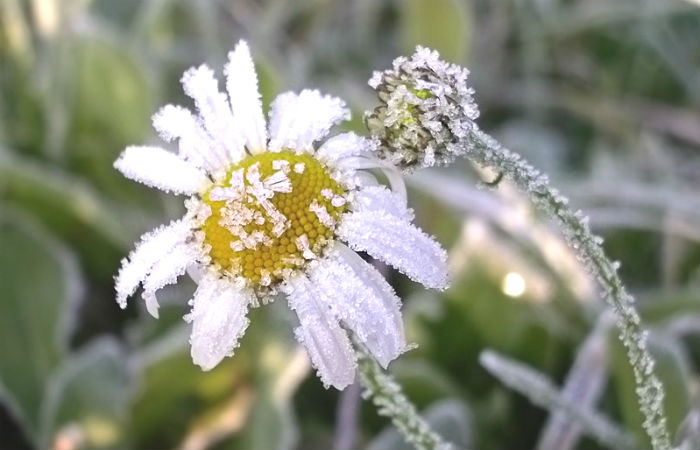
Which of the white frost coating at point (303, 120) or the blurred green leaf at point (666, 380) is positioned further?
the blurred green leaf at point (666, 380)

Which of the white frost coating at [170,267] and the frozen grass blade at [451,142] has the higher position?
the white frost coating at [170,267]

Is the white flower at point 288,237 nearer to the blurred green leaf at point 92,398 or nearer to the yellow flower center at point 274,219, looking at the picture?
the yellow flower center at point 274,219

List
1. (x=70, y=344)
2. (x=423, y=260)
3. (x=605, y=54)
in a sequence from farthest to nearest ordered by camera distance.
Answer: (x=605, y=54) < (x=70, y=344) < (x=423, y=260)

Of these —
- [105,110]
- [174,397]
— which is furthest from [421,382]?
[105,110]

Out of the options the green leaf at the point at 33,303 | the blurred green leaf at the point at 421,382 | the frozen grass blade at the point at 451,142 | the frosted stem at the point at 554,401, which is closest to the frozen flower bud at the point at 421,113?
the frozen grass blade at the point at 451,142

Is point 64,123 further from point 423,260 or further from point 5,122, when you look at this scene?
point 423,260

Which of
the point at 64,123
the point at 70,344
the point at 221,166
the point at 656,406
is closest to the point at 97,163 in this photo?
the point at 64,123

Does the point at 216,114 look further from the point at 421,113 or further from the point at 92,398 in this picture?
the point at 92,398

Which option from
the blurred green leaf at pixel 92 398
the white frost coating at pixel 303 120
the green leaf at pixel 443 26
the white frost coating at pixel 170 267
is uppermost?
the green leaf at pixel 443 26
